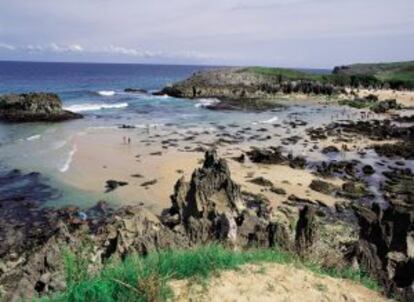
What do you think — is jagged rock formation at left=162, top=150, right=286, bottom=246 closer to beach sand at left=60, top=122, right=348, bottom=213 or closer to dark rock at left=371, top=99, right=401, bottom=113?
beach sand at left=60, top=122, right=348, bottom=213

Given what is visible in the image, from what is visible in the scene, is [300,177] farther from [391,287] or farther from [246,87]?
[246,87]

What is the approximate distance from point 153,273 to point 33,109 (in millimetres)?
60743

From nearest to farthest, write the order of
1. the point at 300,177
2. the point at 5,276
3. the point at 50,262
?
the point at 50,262 < the point at 5,276 < the point at 300,177

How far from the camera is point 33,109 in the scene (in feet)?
209

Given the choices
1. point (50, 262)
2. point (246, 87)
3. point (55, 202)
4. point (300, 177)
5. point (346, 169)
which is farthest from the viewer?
point (246, 87)

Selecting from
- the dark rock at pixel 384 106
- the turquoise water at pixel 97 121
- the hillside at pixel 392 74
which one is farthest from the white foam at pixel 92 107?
the hillside at pixel 392 74

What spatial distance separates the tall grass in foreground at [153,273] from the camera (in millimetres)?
7527

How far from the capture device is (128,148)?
43.3m

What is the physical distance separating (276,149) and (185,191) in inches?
774

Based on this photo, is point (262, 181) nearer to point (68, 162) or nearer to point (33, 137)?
point (68, 162)

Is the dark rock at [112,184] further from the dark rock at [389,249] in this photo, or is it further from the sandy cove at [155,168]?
the dark rock at [389,249]

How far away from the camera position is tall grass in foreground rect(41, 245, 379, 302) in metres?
7.53

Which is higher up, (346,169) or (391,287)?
(391,287)

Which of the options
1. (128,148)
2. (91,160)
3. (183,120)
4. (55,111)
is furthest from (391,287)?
(55,111)
